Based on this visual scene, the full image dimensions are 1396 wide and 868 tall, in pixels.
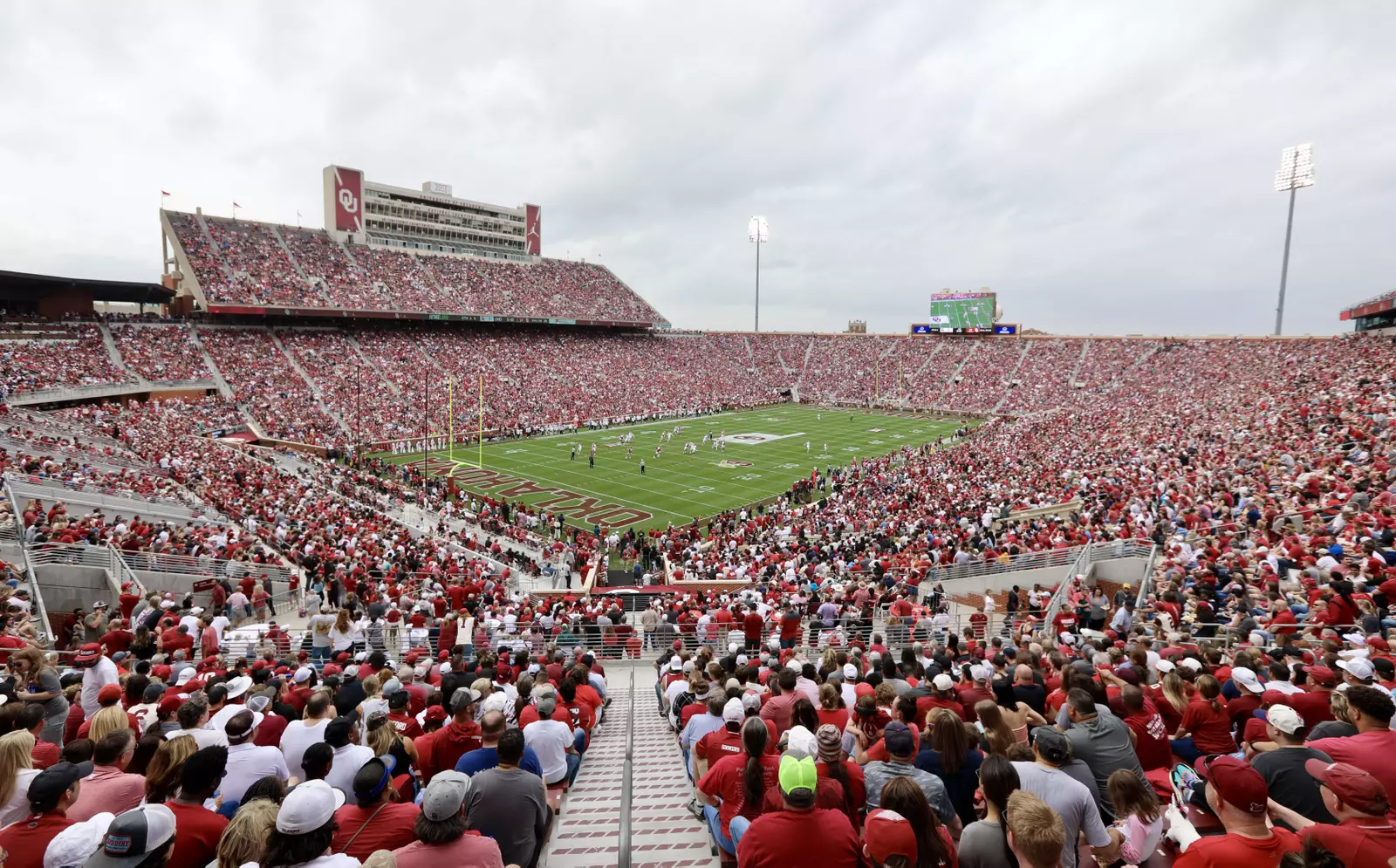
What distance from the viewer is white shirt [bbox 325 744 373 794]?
12.6ft

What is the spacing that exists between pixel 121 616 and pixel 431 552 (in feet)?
27.2

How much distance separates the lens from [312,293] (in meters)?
50.3

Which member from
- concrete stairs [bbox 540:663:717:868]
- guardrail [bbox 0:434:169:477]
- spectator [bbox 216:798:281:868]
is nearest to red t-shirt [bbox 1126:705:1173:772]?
concrete stairs [bbox 540:663:717:868]

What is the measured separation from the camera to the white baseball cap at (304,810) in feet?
8.73

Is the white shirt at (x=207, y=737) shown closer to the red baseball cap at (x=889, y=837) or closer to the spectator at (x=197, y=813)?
the spectator at (x=197, y=813)

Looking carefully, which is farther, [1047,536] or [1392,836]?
[1047,536]

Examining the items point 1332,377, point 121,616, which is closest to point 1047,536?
point 121,616

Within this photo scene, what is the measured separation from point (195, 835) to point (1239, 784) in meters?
4.70

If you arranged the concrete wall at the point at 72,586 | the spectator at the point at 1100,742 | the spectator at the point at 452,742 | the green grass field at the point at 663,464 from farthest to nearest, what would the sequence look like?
the green grass field at the point at 663,464
the concrete wall at the point at 72,586
the spectator at the point at 452,742
the spectator at the point at 1100,742

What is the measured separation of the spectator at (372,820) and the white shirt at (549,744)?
163cm

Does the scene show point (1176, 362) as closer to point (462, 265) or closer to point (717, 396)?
point (717, 396)

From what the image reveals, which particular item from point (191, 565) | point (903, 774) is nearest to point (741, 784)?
point (903, 774)

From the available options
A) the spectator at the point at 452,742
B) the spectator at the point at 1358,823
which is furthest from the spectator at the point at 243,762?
the spectator at the point at 1358,823

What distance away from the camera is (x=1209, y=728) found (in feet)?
15.5
